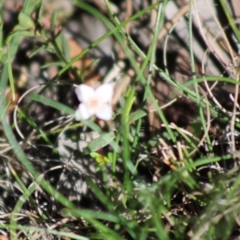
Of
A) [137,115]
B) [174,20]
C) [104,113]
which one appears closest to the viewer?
[104,113]

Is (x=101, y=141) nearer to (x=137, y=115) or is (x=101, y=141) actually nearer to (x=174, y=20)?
(x=137, y=115)

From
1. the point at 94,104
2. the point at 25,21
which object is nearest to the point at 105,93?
the point at 94,104

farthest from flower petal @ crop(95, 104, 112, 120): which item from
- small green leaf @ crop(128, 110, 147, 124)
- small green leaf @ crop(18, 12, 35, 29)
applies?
small green leaf @ crop(18, 12, 35, 29)

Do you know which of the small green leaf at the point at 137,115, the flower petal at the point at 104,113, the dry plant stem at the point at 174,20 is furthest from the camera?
the dry plant stem at the point at 174,20

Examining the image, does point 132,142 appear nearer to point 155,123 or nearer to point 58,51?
point 155,123

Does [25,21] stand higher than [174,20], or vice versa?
[25,21]

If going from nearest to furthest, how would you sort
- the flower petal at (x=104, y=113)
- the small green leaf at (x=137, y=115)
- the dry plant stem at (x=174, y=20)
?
the flower petal at (x=104, y=113)
the small green leaf at (x=137, y=115)
the dry plant stem at (x=174, y=20)

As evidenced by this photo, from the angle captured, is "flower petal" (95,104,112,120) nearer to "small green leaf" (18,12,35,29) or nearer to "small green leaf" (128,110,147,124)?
"small green leaf" (128,110,147,124)

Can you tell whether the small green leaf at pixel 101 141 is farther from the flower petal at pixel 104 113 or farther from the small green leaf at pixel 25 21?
the small green leaf at pixel 25 21

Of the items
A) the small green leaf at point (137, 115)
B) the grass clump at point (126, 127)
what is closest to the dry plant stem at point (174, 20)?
the grass clump at point (126, 127)

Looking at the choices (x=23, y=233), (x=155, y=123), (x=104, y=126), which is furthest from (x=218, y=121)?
(x=23, y=233)
